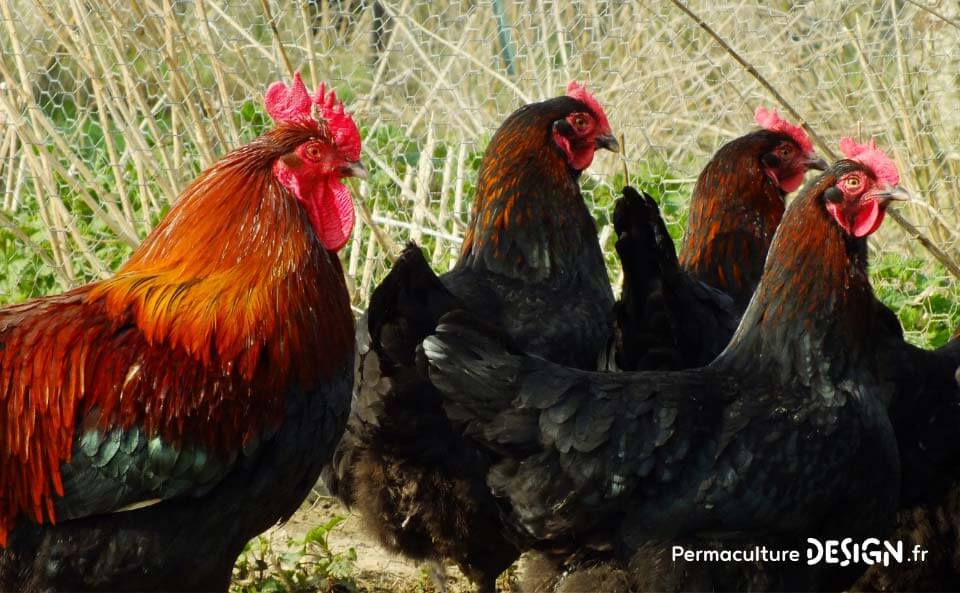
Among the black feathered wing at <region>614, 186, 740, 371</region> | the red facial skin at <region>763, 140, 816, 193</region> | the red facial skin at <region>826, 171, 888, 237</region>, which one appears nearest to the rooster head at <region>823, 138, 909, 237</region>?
the red facial skin at <region>826, 171, 888, 237</region>

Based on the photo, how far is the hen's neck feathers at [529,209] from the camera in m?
4.57

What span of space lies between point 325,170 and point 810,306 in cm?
161

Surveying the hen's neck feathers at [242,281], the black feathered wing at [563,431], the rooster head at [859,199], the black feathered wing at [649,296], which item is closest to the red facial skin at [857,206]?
the rooster head at [859,199]

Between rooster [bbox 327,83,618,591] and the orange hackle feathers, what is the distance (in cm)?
39

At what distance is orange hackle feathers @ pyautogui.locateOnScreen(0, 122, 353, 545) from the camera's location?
3.30 m

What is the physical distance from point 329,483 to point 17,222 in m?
3.81

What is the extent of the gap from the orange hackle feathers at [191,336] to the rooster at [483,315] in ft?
1.27

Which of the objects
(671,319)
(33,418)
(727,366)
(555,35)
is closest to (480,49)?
(555,35)

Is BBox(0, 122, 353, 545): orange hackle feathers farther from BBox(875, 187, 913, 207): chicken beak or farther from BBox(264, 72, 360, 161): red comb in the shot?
BBox(875, 187, 913, 207): chicken beak

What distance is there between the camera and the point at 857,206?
3.80 meters

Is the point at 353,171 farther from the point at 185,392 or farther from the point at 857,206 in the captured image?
the point at 857,206

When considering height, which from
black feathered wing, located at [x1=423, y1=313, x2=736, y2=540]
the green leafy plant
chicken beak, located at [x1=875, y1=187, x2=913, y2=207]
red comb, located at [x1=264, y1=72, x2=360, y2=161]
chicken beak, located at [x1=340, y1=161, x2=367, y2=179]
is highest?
red comb, located at [x1=264, y1=72, x2=360, y2=161]

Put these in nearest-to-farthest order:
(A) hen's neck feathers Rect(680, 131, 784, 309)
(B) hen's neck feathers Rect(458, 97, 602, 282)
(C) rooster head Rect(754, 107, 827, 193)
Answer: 1. (B) hen's neck feathers Rect(458, 97, 602, 282)
2. (A) hen's neck feathers Rect(680, 131, 784, 309)
3. (C) rooster head Rect(754, 107, 827, 193)

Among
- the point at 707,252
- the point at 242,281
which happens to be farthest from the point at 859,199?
the point at 242,281
